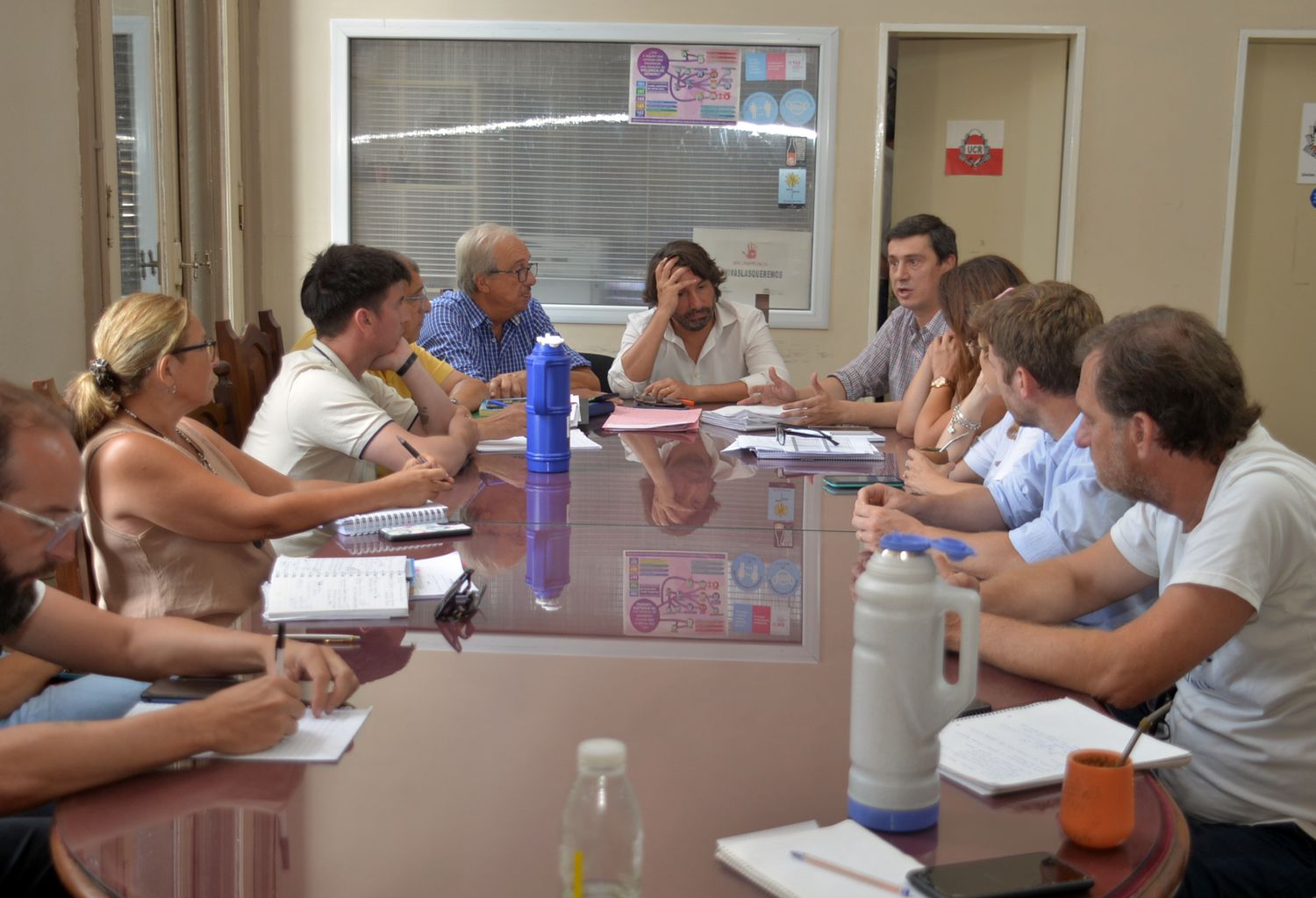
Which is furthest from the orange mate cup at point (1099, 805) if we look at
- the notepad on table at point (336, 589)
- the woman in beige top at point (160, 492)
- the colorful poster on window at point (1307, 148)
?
the colorful poster on window at point (1307, 148)

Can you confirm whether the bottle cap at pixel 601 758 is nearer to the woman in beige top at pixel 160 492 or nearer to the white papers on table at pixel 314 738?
the white papers on table at pixel 314 738

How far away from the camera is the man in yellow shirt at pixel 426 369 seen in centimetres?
309

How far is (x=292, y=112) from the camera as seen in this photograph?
5094 millimetres

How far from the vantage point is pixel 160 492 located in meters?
1.82

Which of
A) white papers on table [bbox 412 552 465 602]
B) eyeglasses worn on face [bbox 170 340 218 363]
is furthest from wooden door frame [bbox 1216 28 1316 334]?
eyeglasses worn on face [bbox 170 340 218 363]

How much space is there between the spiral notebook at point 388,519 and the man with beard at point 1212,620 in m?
0.96

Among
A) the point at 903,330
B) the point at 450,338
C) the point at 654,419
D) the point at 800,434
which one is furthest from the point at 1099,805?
the point at 450,338

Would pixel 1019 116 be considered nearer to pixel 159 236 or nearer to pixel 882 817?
pixel 159 236

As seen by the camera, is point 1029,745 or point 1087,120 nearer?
point 1029,745

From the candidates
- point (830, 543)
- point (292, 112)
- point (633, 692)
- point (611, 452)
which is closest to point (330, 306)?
point (611, 452)

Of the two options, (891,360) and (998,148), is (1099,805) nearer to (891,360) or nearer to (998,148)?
(891,360)

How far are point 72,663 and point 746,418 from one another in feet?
7.11

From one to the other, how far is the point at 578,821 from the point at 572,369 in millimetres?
3274

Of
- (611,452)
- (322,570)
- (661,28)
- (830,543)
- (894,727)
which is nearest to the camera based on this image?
(894,727)
